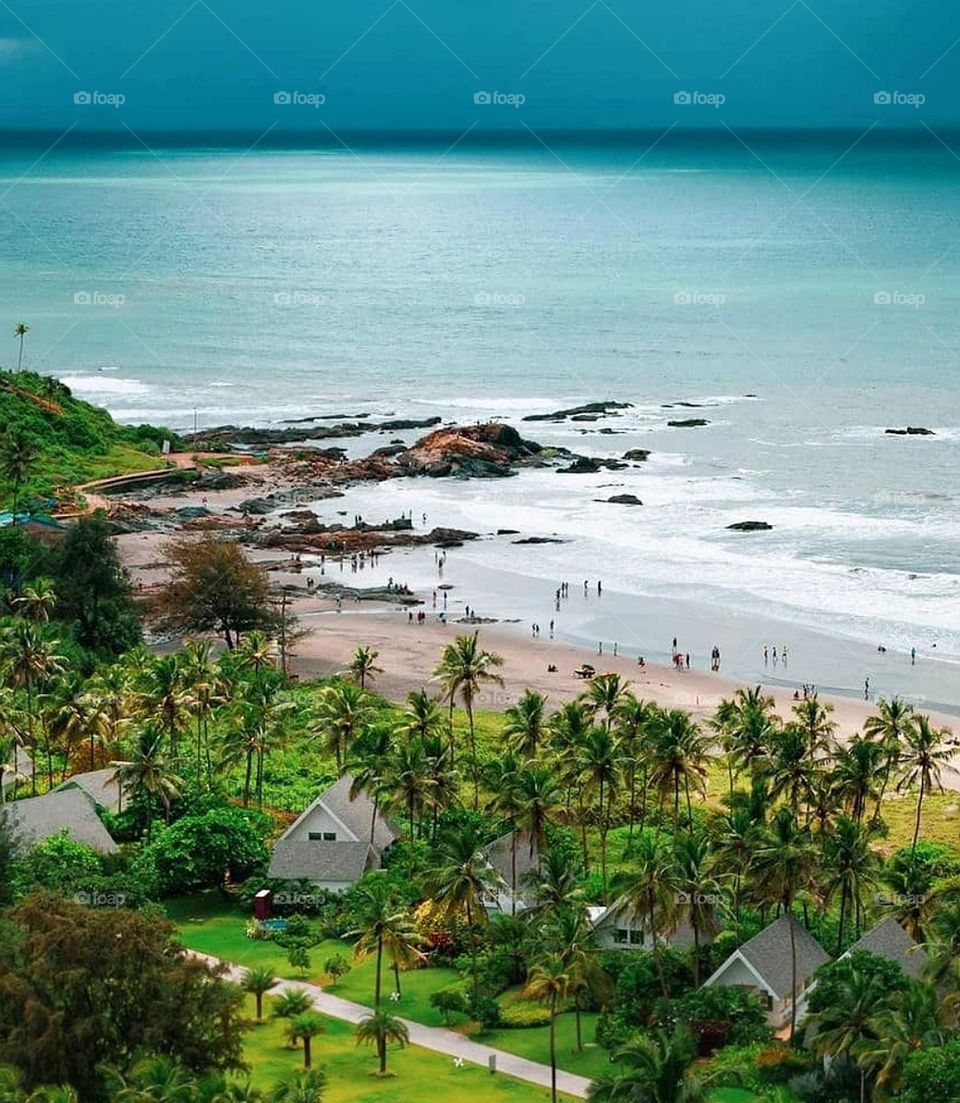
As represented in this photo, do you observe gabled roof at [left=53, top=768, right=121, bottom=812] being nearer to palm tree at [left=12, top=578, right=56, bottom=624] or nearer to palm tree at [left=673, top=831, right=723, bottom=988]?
palm tree at [left=12, top=578, right=56, bottom=624]

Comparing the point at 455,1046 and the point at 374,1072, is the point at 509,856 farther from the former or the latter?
the point at 374,1072

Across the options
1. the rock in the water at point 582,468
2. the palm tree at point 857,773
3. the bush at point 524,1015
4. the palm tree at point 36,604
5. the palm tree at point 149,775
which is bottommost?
the bush at point 524,1015

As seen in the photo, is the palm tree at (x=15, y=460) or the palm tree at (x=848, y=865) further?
the palm tree at (x=15, y=460)

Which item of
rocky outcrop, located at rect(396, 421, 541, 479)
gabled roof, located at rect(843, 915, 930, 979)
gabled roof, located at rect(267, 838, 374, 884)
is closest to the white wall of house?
gabled roof, located at rect(267, 838, 374, 884)

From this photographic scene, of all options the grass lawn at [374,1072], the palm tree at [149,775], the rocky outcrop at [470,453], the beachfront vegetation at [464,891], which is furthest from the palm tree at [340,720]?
the rocky outcrop at [470,453]

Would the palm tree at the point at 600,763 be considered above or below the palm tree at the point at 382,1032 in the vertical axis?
above

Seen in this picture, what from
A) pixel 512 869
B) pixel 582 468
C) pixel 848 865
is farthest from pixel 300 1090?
pixel 582 468

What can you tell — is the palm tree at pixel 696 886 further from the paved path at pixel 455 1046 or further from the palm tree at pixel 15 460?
the palm tree at pixel 15 460
